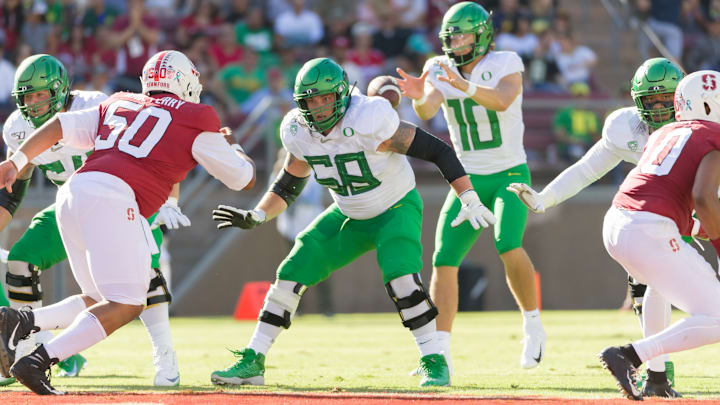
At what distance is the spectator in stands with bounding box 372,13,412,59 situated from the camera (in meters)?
16.2

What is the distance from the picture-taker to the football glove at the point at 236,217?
20.9 feet

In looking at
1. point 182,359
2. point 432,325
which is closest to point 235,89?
point 182,359

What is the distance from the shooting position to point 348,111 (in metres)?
6.34

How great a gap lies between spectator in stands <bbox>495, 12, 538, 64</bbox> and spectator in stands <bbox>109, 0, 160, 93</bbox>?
186 inches

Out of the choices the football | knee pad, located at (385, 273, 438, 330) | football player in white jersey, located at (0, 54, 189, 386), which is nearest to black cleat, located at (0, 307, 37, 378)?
football player in white jersey, located at (0, 54, 189, 386)

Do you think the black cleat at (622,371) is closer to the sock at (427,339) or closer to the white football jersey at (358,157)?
the sock at (427,339)

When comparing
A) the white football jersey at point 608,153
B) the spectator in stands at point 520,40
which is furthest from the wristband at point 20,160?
the spectator in stands at point 520,40

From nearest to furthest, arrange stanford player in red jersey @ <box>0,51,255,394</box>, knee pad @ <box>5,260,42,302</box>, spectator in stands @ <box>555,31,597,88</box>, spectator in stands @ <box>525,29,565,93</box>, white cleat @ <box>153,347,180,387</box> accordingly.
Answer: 1. stanford player in red jersey @ <box>0,51,255,394</box>
2. white cleat @ <box>153,347,180,387</box>
3. knee pad @ <box>5,260,42,302</box>
4. spectator in stands @ <box>525,29,565,93</box>
5. spectator in stands @ <box>555,31,597,88</box>

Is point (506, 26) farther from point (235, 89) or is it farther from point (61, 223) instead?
point (61, 223)

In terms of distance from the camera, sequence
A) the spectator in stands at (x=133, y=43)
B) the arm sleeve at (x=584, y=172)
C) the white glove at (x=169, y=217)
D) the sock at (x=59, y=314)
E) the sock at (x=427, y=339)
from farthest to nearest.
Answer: the spectator in stands at (x=133, y=43), the white glove at (x=169, y=217), the arm sleeve at (x=584, y=172), the sock at (x=427, y=339), the sock at (x=59, y=314)

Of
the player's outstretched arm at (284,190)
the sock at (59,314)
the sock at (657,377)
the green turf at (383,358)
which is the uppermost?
the player's outstretched arm at (284,190)

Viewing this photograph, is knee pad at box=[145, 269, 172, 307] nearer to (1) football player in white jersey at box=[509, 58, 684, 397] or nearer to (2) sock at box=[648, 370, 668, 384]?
(1) football player in white jersey at box=[509, 58, 684, 397]

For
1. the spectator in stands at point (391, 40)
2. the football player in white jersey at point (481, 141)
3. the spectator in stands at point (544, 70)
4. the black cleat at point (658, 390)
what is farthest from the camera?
the spectator in stands at point (391, 40)

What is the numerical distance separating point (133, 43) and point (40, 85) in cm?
860
